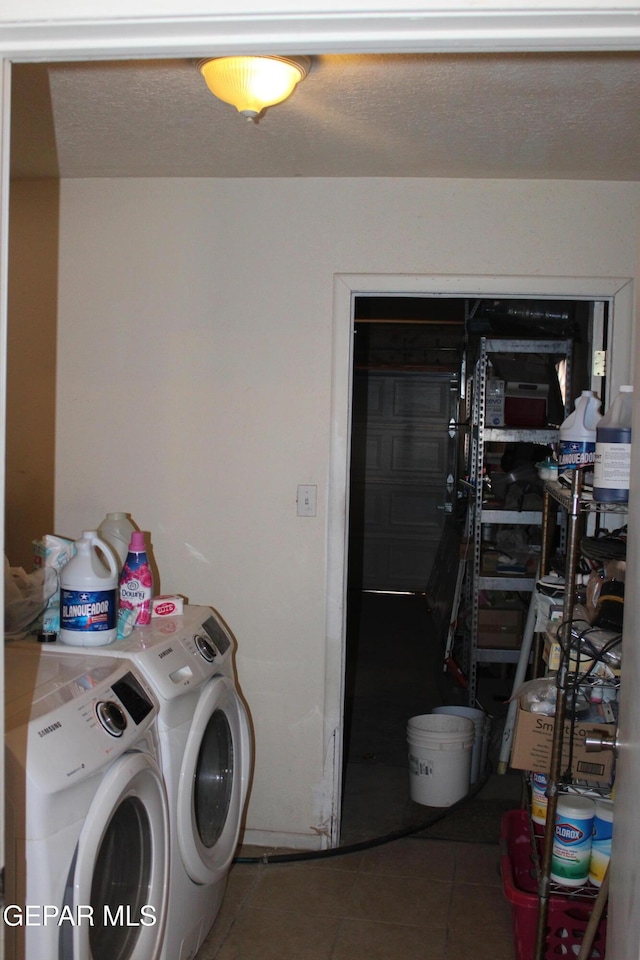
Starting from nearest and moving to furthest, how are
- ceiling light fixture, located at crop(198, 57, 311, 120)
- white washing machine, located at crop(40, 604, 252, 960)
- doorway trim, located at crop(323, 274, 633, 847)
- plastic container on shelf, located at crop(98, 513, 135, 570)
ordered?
ceiling light fixture, located at crop(198, 57, 311, 120) → white washing machine, located at crop(40, 604, 252, 960) → plastic container on shelf, located at crop(98, 513, 135, 570) → doorway trim, located at crop(323, 274, 633, 847)

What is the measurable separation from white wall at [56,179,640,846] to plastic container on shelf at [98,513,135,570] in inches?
8.8

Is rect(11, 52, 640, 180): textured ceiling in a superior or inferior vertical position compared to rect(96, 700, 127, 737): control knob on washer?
superior

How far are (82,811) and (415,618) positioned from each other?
5.21 m

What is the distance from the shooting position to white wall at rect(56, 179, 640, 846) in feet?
9.17

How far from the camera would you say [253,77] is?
1849 mm

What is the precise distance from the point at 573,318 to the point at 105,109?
2.61m

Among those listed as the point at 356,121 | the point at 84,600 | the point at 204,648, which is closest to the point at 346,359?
the point at 356,121

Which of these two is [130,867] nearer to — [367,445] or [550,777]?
[550,777]

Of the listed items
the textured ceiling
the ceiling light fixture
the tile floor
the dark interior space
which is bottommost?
the tile floor

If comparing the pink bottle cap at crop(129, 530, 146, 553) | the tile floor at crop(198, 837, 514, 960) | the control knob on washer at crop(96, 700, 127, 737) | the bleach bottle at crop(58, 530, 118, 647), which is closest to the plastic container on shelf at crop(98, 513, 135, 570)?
the pink bottle cap at crop(129, 530, 146, 553)

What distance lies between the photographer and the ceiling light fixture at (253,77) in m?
1.82

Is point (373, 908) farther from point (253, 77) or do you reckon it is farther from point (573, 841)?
point (253, 77)

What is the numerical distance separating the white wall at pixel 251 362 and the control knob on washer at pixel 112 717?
3.91 feet

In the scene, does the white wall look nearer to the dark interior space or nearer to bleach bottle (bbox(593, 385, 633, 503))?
the dark interior space
